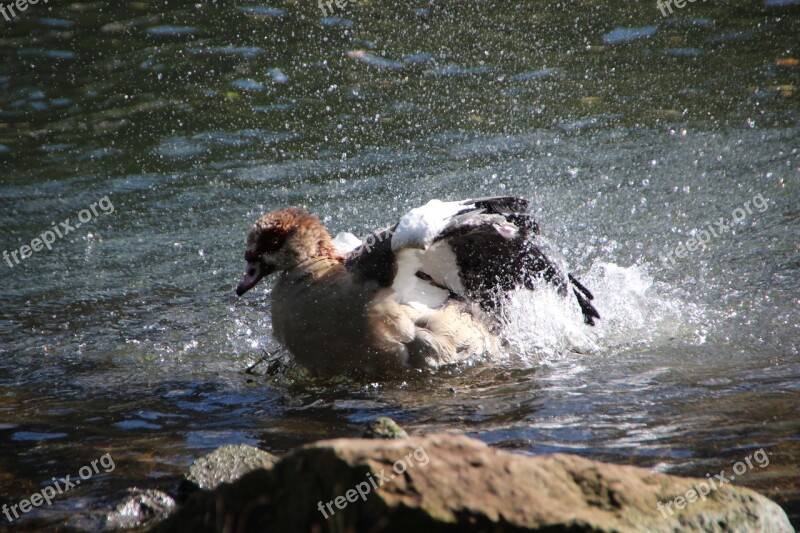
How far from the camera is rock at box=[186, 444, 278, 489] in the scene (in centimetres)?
380

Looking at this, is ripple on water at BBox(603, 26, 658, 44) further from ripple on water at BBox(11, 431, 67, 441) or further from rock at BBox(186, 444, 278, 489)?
rock at BBox(186, 444, 278, 489)

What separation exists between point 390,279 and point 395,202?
135 inches

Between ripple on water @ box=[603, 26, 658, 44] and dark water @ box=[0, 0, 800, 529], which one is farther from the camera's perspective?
ripple on water @ box=[603, 26, 658, 44]

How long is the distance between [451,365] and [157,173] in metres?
5.36

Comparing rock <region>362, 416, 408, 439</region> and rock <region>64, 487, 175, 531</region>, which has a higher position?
rock <region>362, 416, 408, 439</region>

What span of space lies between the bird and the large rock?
251cm

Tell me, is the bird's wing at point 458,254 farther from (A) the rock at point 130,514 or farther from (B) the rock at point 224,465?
(A) the rock at point 130,514

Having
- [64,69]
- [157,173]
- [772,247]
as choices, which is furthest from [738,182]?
[64,69]

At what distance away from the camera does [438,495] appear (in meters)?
2.76

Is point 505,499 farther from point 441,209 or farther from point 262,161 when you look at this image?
point 262,161

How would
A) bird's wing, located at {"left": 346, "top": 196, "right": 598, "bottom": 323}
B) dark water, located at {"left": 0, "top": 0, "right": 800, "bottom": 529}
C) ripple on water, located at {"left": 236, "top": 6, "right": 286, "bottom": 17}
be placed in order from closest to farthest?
dark water, located at {"left": 0, "top": 0, "right": 800, "bottom": 529}, bird's wing, located at {"left": 346, "top": 196, "right": 598, "bottom": 323}, ripple on water, located at {"left": 236, "top": 6, "right": 286, "bottom": 17}

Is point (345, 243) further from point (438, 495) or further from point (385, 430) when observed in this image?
point (438, 495)

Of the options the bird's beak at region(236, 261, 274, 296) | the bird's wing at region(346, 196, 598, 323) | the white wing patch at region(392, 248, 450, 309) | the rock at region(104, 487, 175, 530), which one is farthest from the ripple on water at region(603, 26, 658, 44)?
the rock at region(104, 487, 175, 530)

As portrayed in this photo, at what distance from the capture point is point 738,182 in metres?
8.73
